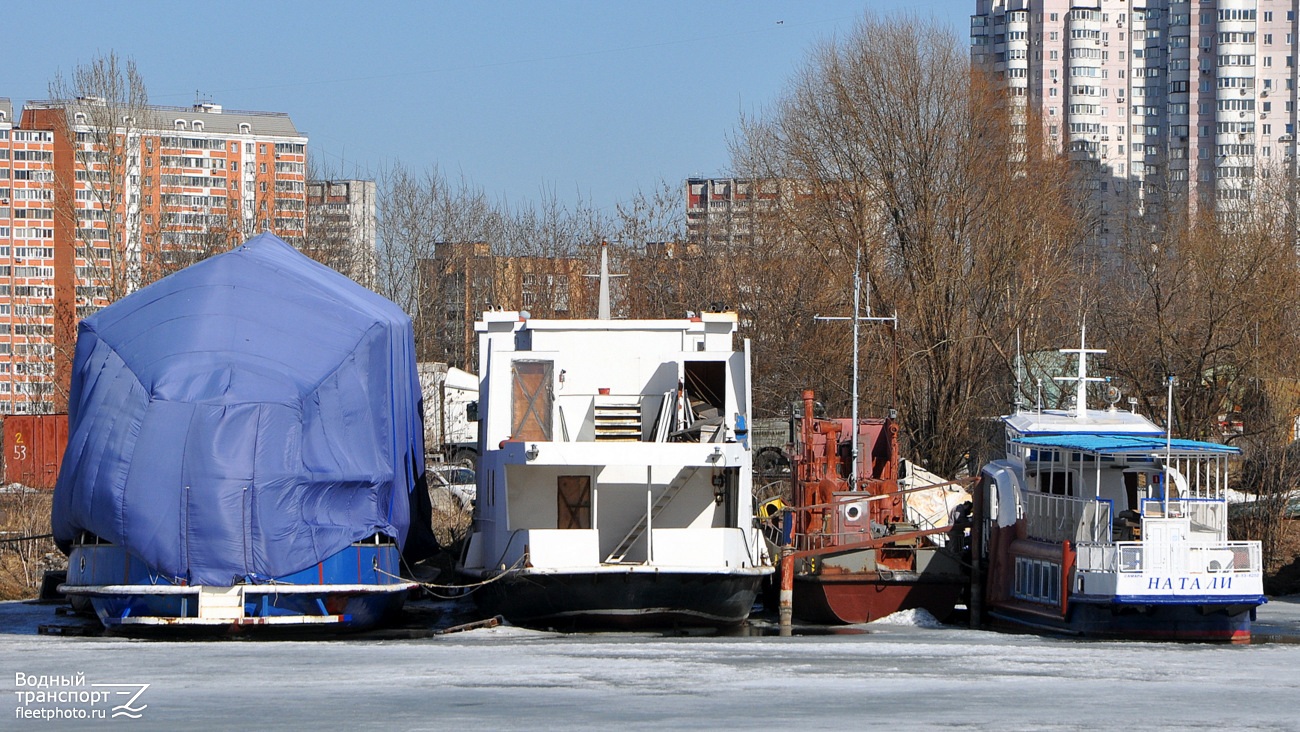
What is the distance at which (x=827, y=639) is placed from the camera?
25.1 m

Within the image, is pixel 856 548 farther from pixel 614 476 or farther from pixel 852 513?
pixel 614 476

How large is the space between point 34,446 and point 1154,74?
117329 millimetres

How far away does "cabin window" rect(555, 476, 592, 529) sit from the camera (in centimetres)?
2705

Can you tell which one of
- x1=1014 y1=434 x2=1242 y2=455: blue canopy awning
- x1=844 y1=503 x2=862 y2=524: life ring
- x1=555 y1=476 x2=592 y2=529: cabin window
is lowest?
Answer: x1=844 y1=503 x2=862 y2=524: life ring

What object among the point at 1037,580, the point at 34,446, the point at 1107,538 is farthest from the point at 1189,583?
the point at 34,446

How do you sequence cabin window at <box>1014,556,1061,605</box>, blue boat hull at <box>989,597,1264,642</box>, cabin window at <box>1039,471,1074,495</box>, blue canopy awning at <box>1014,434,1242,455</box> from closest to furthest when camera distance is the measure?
blue boat hull at <box>989,597,1264,642</box> → blue canopy awning at <box>1014,434,1242,455</box> → cabin window at <box>1014,556,1061,605</box> → cabin window at <box>1039,471,1074,495</box>

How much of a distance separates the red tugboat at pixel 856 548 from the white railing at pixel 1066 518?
1734 millimetres

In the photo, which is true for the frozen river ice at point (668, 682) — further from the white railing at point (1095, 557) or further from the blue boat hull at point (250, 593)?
the white railing at point (1095, 557)

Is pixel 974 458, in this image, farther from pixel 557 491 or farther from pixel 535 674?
pixel 535 674

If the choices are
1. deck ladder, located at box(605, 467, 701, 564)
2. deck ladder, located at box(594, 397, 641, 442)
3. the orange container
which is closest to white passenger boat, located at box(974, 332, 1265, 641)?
deck ladder, located at box(605, 467, 701, 564)

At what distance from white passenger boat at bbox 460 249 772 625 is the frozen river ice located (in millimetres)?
705

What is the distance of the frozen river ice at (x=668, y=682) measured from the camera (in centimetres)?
1548

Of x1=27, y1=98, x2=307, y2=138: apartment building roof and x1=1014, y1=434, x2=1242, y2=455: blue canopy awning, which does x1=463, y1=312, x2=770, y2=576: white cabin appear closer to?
x1=1014, y1=434, x2=1242, y2=455: blue canopy awning

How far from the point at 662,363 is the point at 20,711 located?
49.0ft
